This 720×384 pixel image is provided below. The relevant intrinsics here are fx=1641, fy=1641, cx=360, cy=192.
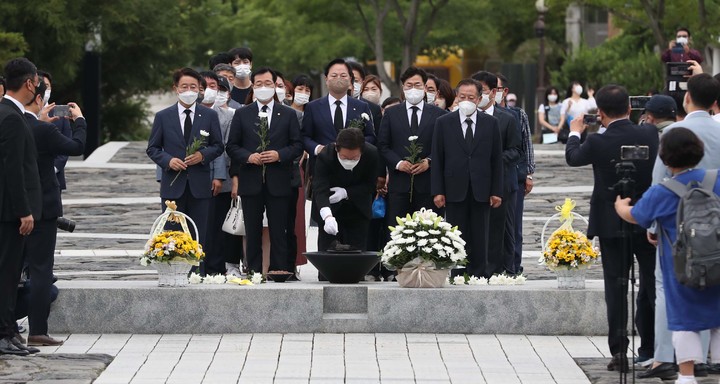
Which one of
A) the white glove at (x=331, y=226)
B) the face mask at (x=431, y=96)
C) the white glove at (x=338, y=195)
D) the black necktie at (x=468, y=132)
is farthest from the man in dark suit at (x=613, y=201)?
the face mask at (x=431, y=96)

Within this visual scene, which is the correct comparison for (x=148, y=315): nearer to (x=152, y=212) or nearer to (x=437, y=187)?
(x=437, y=187)

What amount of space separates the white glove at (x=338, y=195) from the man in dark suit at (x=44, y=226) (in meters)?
2.51

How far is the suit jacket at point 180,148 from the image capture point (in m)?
14.5

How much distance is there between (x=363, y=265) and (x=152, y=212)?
36.2 ft

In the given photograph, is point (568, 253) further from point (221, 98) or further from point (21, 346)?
point (221, 98)

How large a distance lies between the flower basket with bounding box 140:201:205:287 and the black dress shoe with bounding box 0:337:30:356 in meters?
1.49

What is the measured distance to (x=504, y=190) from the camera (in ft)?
48.6

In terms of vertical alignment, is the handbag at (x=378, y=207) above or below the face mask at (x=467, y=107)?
below

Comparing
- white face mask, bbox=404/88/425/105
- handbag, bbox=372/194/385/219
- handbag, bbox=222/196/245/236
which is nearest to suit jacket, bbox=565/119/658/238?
white face mask, bbox=404/88/425/105

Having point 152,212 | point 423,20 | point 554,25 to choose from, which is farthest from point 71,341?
point 554,25

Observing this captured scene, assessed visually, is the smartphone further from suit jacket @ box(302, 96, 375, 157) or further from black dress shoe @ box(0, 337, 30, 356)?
suit jacket @ box(302, 96, 375, 157)

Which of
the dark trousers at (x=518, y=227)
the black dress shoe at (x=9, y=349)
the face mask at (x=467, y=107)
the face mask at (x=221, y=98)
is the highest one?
the face mask at (x=221, y=98)

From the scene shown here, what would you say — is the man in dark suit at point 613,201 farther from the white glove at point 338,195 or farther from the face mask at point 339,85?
the face mask at point 339,85

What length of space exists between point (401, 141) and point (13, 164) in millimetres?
4345
